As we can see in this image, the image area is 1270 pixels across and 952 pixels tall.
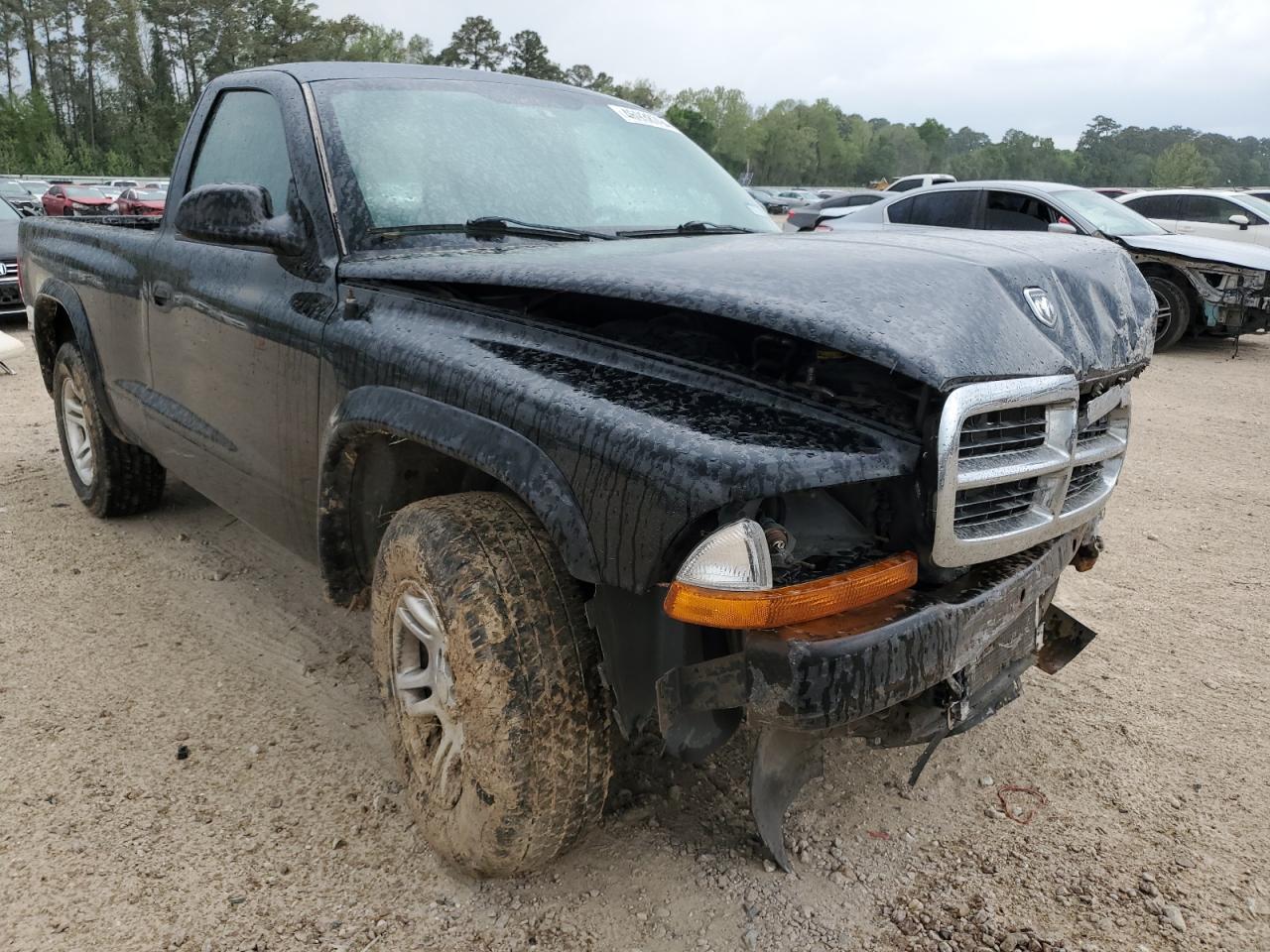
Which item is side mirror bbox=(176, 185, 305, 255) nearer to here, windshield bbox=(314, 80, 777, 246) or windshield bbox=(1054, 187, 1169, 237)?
windshield bbox=(314, 80, 777, 246)

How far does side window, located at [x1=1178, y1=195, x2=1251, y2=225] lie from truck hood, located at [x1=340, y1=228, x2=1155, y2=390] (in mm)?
13692

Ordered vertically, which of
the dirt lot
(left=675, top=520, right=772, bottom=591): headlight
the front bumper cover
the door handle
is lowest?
the dirt lot

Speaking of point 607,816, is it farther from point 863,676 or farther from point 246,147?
point 246,147

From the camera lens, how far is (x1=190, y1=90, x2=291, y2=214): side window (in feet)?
9.48

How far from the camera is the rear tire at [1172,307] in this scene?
9.73 meters

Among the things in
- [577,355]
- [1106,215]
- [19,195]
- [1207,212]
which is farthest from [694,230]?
[19,195]

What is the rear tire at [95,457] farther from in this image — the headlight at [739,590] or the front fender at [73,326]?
the headlight at [739,590]

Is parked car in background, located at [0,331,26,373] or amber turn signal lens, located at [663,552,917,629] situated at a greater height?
amber turn signal lens, located at [663,552,917,629]

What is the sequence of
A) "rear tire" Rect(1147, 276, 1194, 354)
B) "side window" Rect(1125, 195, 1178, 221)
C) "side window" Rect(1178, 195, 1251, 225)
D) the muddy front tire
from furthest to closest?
"side window" Rect(1125, 195, 1178, 221), "side window" Rect(1178, 195, 1251, 225), "rear tire" Rect(1147, 276, 1194, 354), the muddy front tire

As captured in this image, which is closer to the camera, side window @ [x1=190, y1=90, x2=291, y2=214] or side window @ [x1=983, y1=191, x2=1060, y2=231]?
side window @ [x1=190, y1=90, x2=291, y2=214]

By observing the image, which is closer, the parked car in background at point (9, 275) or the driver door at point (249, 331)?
the driver door at point (249, 331)

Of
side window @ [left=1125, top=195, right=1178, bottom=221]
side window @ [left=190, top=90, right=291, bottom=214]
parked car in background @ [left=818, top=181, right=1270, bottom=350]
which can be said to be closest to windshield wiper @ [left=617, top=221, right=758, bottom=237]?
side window @ [left=190, top=90, right=291, bottom=214]

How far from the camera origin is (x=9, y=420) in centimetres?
653

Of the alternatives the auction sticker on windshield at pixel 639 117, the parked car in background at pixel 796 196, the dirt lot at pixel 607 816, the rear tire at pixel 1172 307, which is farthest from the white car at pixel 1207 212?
the parked car in background at pixel 796 196
